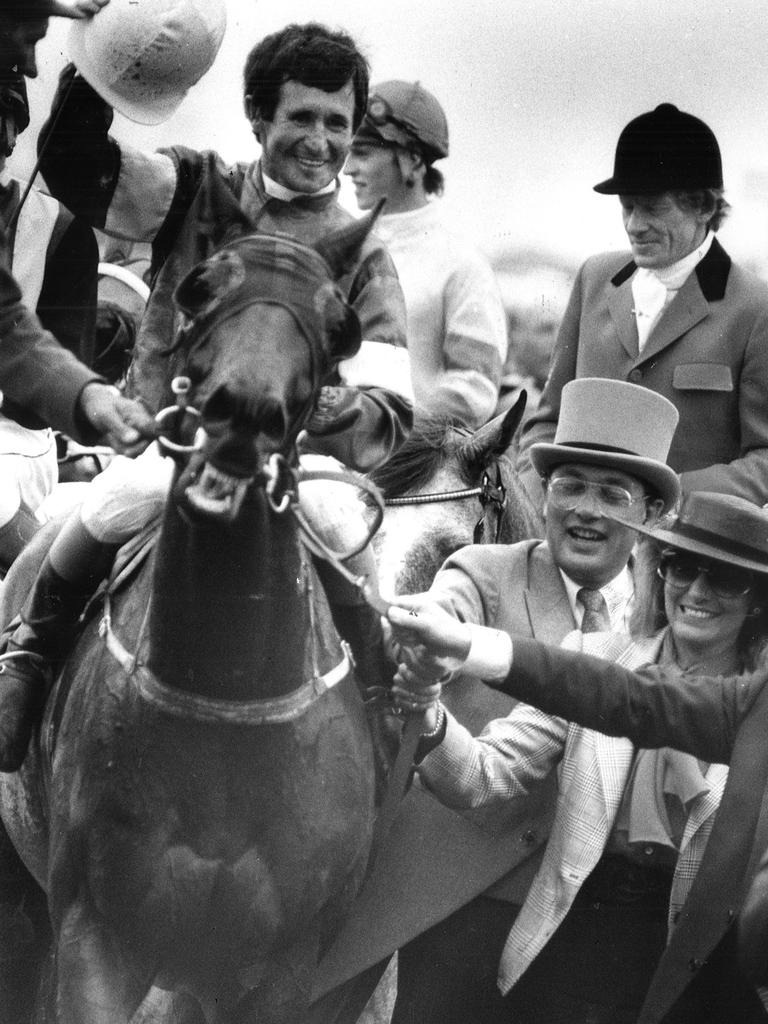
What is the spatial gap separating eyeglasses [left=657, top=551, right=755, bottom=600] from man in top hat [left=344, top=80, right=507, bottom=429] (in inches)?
45.8

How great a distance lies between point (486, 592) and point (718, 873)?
0.96 meters

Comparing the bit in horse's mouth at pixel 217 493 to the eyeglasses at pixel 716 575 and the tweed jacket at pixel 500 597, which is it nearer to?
the tweed jacket at pixel 500 597

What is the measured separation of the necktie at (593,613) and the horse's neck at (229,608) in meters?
1.09

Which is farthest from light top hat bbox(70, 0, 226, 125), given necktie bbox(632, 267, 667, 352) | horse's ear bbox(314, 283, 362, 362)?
necktie bbox(632, 267, 667, 352)

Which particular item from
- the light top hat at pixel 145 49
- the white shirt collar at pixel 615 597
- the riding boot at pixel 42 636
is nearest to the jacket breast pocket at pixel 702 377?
the white shirt collar at pixel 615 597

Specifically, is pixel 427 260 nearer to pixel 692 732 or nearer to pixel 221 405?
pixel 692 732

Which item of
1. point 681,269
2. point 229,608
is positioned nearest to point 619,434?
point 681,269

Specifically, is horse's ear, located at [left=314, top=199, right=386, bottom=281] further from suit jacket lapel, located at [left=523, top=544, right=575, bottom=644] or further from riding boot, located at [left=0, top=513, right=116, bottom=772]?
suit jacket lapel, located at [left=523, top=544, right=575, bottom=644]

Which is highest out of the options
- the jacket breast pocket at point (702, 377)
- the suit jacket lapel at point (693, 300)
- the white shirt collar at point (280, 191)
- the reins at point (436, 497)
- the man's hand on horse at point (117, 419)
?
the white shirt collar at point (280, 191)

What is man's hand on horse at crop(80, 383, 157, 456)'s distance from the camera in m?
3.61

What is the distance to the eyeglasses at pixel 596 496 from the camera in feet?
15.0

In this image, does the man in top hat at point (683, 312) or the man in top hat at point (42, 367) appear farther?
the man in top hat at point (683, 312)

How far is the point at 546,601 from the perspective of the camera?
4574mm

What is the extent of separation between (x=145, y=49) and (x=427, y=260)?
1236 mm
